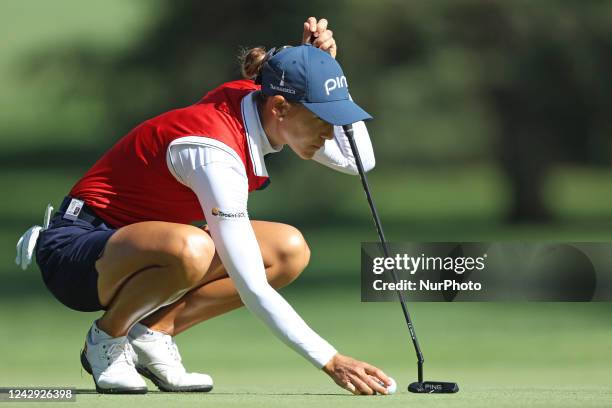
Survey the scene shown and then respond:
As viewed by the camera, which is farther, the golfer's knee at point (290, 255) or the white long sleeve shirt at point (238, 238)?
the golfer's knee at point (290, 255)

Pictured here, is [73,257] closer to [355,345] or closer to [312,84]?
[312,84]

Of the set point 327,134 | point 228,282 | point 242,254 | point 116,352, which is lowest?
point 116,352

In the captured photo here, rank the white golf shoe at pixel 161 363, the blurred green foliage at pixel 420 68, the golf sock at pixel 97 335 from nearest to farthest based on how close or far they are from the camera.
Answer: the golf sock at pixel 97 335 → the white golf shoe at pixel 161 363 → the blurred green foliage at pixel 420 68

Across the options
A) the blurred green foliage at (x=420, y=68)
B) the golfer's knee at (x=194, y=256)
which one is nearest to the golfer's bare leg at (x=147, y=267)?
the golfer's knee at (x=194, y=256)

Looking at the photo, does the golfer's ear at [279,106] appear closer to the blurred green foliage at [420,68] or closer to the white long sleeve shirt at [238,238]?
the white long sleeve shirt at [238,238]

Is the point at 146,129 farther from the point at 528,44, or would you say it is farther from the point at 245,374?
the point at 528,44

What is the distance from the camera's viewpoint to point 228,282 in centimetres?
472

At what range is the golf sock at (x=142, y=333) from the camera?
4656 millimetres

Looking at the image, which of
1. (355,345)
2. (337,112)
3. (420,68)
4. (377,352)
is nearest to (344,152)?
(337,112)

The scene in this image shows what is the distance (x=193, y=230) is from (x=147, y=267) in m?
0.19

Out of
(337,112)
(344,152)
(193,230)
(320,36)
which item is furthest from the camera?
(344,152)

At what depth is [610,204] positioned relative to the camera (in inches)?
848

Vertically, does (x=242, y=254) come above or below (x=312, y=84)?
below

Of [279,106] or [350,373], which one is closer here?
[350,373]
